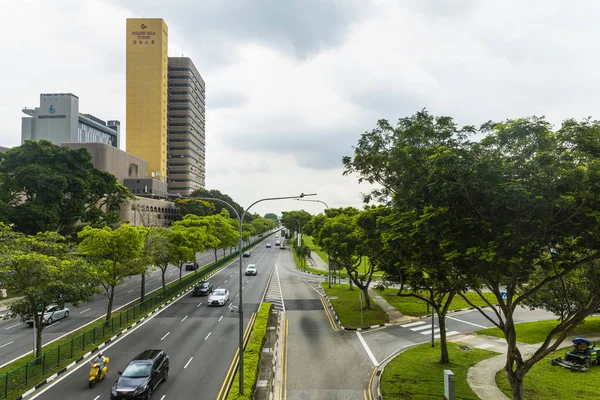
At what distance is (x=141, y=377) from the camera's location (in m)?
15.2

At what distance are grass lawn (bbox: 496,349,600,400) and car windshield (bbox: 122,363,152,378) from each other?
15958mm

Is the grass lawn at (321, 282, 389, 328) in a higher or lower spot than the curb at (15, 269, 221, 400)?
lower

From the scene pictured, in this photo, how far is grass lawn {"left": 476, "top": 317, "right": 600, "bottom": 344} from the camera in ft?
79.0

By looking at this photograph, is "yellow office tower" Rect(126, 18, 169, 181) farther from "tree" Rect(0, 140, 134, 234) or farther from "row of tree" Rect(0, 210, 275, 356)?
"row of tree" Rect(0, 210, 275, 356)

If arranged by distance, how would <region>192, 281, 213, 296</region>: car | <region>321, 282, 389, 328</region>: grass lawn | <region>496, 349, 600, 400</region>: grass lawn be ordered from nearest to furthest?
<region>496, 349, 600, 400</region>: grass lawn < <region>321, 282, 389, 328</region>: grass lawn < <region>192, 281, 213, 296</region>: car

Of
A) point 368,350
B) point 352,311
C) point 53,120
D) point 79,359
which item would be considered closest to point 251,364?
point 368,350

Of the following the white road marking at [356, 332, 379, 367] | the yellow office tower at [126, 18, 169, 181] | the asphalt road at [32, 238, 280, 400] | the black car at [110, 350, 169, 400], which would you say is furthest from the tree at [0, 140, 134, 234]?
the yellow office tower at [126, 18, 169, 181]

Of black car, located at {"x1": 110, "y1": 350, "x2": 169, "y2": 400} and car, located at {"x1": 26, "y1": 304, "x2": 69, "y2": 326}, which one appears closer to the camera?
black car, located at {"x1": 110, "y1": 350, "x2": 169, "y2": 400}

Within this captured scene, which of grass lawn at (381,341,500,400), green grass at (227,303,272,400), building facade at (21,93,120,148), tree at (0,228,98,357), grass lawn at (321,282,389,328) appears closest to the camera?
green grass at (227,303,272,400)

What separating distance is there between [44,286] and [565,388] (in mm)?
25232

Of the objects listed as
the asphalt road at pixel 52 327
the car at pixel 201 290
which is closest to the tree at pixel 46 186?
the asphalt road at pixel 52 327

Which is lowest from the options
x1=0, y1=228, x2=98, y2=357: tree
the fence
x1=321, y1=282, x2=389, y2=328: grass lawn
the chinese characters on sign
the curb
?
x1=321, y1=282, x2=389, y2=328: grass lawn

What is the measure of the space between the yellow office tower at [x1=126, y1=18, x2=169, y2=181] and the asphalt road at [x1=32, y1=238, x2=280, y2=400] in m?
81.2

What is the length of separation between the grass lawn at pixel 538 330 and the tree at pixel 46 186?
43941 mm
